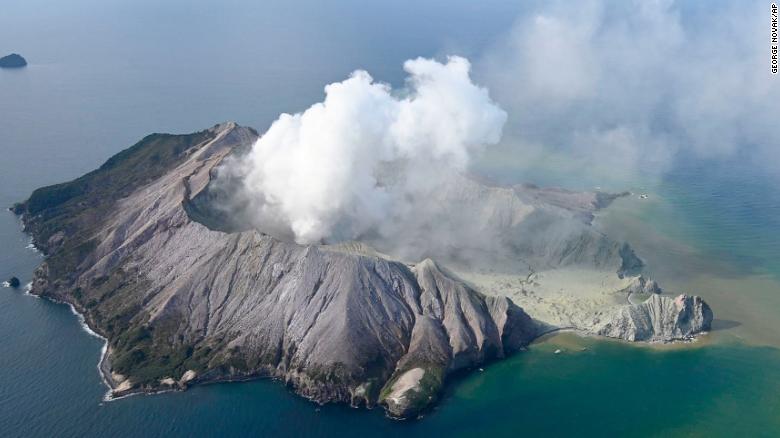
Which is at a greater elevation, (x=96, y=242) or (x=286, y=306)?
(x=96, y=242)

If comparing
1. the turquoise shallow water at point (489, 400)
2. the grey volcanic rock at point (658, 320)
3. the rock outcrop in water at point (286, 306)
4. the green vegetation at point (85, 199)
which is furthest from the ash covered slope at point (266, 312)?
the grey volcanic rock at point (658, 320)

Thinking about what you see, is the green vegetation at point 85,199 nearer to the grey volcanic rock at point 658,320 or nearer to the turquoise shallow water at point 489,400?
the turquoise shallow water at point 489,400

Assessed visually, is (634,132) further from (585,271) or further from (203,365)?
(203,365)

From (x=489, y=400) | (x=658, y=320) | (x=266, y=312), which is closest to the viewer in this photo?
(x=489, y=400)

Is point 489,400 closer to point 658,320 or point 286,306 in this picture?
point 286,306

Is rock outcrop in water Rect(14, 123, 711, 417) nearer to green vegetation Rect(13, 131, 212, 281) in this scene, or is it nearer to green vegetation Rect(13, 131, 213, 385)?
green vegetation Rect(13, 131, 213, 385)

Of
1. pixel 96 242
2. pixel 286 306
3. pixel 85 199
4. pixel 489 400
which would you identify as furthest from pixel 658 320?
pixel 85 199

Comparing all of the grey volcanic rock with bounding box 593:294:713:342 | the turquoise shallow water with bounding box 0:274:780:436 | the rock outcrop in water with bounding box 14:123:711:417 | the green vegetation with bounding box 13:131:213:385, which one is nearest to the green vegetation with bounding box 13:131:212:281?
the green vegetation with bounding box 13:131:213:385
